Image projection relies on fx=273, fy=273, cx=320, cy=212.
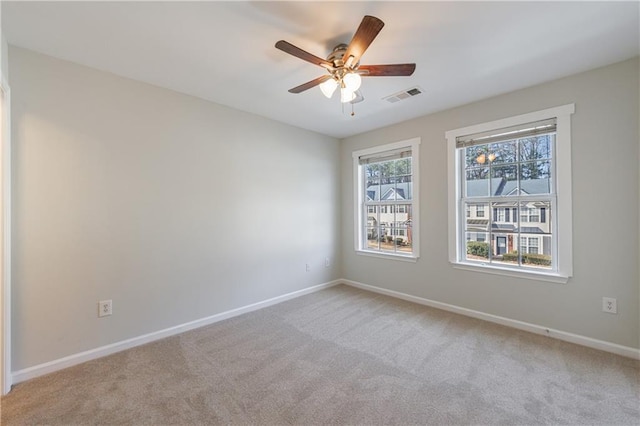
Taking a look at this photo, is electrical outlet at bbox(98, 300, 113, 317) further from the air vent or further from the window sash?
the window sash

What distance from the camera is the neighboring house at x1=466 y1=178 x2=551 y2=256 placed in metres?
2.81

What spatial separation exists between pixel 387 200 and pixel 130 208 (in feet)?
10.6

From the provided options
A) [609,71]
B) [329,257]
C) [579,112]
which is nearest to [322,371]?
[329,257]

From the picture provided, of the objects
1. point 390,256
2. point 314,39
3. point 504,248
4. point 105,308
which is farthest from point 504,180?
point 105,308

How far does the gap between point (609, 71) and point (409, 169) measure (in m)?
2.06

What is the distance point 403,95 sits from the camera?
2.96m

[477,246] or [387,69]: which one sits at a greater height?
[387,69]

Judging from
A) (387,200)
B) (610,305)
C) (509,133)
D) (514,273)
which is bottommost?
(610,305)

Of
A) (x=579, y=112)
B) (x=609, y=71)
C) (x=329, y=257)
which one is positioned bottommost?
(x=329, y=257)

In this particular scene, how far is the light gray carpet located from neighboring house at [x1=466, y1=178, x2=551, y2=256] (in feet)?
2.97

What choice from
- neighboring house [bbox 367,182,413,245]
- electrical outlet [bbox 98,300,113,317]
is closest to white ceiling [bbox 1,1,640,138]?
neighboring house [bbox 367,182,413,245]

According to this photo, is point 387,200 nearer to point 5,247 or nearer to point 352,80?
point 352,80

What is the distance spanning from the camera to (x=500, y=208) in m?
3.07

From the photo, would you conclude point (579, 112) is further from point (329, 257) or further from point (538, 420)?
point (329, 257)
